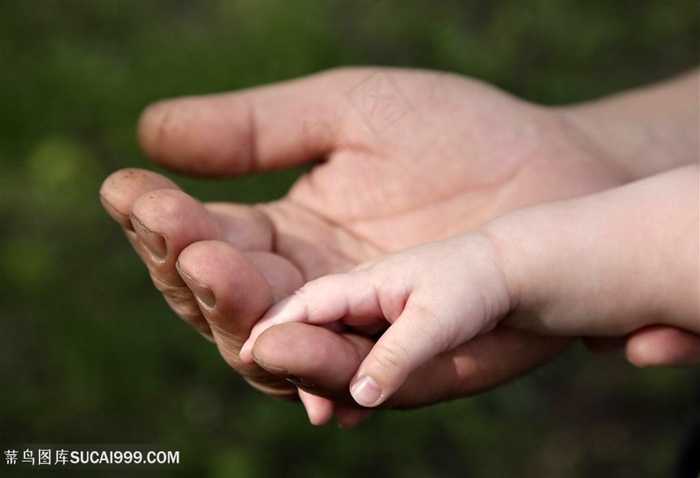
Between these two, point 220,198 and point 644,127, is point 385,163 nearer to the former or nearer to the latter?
point 644,127

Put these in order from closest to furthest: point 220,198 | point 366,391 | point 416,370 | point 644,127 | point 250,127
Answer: point 366,391
point 416,370
point 250,127
point 644,127
point 220,198

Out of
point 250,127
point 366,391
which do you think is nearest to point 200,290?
point 366,391

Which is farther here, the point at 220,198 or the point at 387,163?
the point at 220,198

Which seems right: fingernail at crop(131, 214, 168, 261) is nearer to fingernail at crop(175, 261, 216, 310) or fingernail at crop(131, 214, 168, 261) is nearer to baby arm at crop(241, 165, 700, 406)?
fingernail at crop(175, 261, 216, 310)

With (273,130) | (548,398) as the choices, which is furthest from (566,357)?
(273,130)

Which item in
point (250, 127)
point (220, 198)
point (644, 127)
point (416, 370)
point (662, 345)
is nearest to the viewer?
point (416, 370)

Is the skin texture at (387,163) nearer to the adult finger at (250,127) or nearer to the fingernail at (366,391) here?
the adult finger at (250,127)

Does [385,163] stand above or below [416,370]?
above
